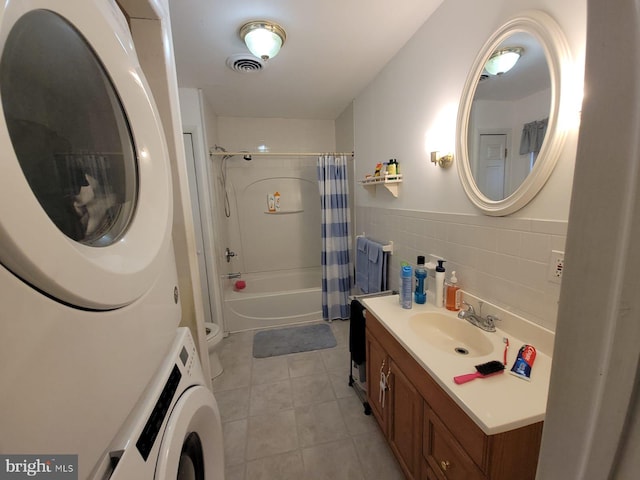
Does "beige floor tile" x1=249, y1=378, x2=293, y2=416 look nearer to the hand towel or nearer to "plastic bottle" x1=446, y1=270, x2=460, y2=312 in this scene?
the hand towel

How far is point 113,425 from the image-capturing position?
1.35 feet

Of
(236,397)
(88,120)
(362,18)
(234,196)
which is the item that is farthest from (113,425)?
(234,196)

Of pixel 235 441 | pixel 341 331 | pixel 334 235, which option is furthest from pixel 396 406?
pixel 334 235

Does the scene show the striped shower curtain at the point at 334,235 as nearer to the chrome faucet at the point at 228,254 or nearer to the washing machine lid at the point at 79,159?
the chrome faucet at the point at 228,254

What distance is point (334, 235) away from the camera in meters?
2.79

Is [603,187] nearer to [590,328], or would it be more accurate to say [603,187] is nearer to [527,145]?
[590,328]

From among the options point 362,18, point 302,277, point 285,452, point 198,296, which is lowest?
point 285,452

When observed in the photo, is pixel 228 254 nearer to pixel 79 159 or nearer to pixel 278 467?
pixel 278 467

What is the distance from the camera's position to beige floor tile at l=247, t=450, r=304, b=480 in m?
1.31

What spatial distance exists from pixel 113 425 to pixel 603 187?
2.45 ft

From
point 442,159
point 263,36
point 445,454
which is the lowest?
point 445,454

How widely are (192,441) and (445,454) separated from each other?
2.74 feet

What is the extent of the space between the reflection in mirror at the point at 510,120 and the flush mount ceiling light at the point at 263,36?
1162 millimetres

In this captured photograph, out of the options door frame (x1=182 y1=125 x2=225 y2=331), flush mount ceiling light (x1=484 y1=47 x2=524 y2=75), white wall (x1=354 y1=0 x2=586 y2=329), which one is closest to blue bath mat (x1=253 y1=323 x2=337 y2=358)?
door frame (x1=182 y1=125 x2=225 y2=331)
